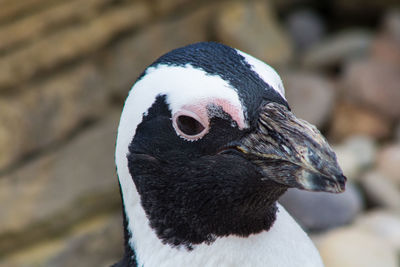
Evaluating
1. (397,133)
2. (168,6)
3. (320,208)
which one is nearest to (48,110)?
(168,6)

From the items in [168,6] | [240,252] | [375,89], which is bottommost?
[240,252]

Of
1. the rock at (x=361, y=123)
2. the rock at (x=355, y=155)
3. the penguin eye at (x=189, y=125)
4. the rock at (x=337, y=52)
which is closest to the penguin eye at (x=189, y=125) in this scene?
the penguin eye at (x=189, y=125)

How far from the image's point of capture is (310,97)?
3232 millimetres

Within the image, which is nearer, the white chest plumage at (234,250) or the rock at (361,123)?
the white chest plumage at (234,250)

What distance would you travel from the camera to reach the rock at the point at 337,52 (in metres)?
3.52

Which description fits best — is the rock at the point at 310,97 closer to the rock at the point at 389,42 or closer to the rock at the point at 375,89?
the rock at the point at 375,89

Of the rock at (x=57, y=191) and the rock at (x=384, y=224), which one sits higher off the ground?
the rock at (x=57, y=191)

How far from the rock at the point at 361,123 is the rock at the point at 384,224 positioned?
0.56 metres

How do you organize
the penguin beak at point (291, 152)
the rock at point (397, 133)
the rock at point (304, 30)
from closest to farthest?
the penguin beak at point (291, 152) → the rock at point (397, 133) → the rock at point (304, 30)

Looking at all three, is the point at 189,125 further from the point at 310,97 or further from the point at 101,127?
the point at 310,97

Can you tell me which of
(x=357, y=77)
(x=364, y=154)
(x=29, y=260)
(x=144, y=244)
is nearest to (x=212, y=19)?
(x=357, y=77)

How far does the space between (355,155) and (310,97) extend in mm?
399

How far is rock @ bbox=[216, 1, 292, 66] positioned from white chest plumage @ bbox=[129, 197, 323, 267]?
6.83ft

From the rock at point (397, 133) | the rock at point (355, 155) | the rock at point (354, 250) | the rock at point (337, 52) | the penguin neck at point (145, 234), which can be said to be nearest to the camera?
the penguin neck at point (145, 234)
